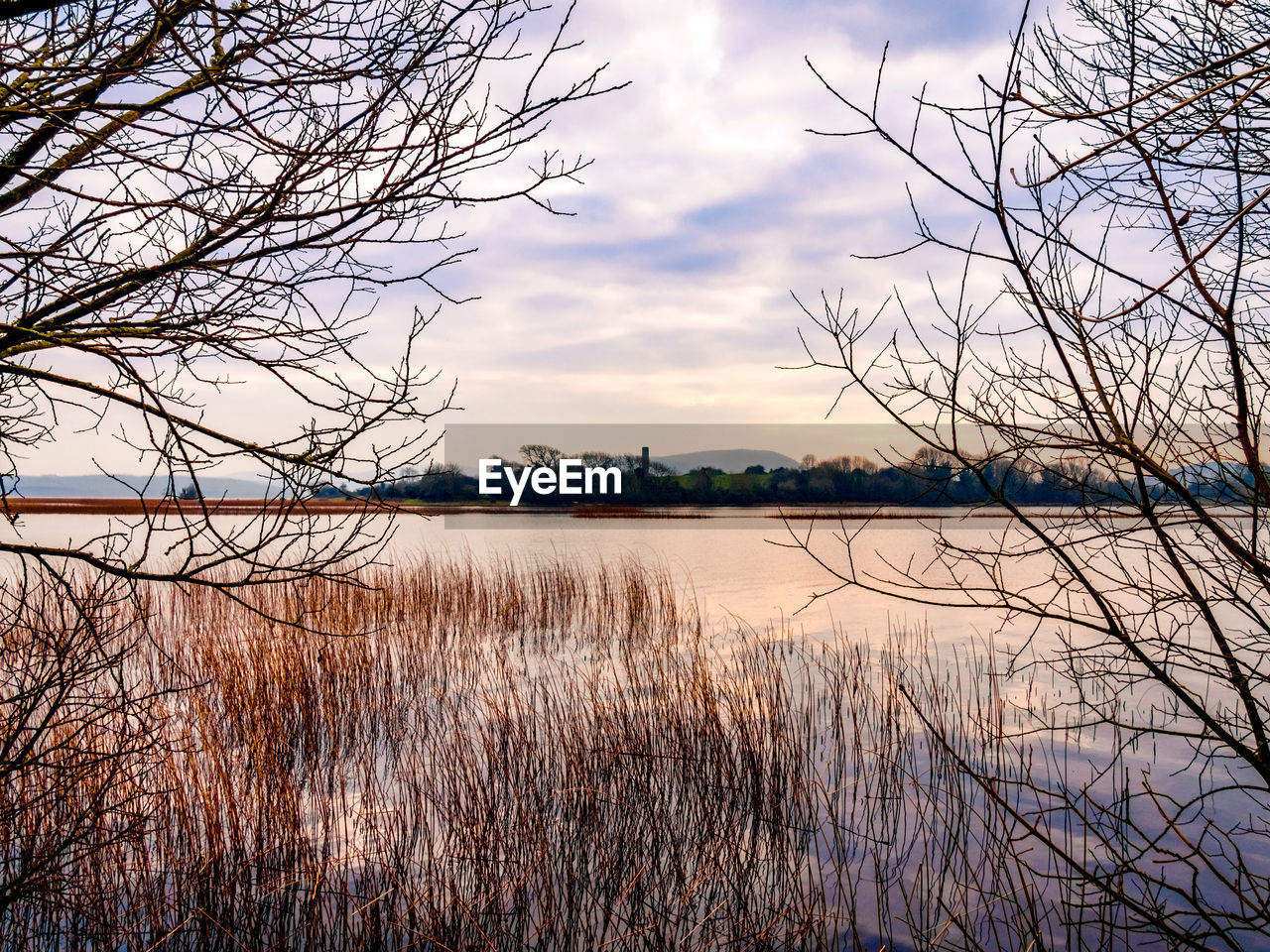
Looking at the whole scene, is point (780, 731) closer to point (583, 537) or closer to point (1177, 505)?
point (1177, 505)

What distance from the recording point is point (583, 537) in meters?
31.1

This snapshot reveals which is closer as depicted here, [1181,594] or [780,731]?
[1181,594]

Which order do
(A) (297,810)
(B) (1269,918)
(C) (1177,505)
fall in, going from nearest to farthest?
(B) (1269,918) < (C) (1177,505) < (A) (297,810)

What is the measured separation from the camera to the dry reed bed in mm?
3213

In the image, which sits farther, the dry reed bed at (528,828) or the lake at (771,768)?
the lake at (771,768)

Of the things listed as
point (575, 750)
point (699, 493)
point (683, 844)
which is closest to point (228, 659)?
point (575, 750)

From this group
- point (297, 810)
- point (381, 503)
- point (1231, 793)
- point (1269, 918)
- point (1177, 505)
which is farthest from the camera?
point (1231, 793)

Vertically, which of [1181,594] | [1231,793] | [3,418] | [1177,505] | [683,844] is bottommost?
[1231,793]

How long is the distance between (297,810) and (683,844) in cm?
189

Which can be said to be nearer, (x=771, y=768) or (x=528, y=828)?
(x=528, y=828)

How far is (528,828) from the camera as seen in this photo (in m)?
3.88

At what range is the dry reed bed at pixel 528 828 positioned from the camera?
3213 millimetres

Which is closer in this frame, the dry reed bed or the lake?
the dry reed bed

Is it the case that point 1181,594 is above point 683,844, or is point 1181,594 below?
above
